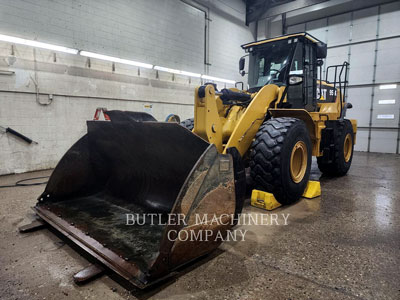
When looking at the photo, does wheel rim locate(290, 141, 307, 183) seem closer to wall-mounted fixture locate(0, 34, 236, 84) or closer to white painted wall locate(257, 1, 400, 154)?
wall-mounted fixture locate(0, 34, 236, 84)

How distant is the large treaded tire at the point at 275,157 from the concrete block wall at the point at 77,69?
5281mm

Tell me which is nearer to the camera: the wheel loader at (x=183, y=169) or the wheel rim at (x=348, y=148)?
the wheel loader at (x=183, y=169)

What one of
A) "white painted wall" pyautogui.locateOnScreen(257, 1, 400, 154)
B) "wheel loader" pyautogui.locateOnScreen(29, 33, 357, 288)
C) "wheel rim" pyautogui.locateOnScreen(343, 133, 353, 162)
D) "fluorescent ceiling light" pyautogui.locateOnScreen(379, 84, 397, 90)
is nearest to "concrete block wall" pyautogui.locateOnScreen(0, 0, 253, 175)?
"wheel loader" pyautogui.locateOnScreen(29, 33, 357, 288)

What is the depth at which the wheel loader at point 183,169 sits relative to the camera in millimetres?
1942

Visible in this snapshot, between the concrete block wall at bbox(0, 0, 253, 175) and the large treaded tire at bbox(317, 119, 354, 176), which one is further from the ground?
the concrete block wall at bbox(0, 0, 253, 175)

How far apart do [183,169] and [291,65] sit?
115 inches

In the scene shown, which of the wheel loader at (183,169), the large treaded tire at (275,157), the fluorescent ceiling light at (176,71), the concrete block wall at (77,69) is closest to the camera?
the wheel loader at (183,169)

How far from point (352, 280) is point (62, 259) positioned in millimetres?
2409

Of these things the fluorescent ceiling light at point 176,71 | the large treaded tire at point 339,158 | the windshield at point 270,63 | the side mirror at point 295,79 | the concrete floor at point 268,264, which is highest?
the fluorescent ceiling light at point 176,71

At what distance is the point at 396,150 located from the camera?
33.9ft

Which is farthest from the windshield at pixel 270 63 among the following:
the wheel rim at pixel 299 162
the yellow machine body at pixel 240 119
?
the wheel rim at pixel 299 162

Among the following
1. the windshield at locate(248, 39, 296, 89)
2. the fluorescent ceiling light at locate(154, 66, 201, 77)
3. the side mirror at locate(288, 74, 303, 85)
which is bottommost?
the side mirror at locate(288, 74, 303, 85)

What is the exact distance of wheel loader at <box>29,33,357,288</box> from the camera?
6.37 ft

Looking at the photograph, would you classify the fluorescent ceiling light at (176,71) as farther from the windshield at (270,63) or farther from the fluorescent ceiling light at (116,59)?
the windshield at (270,63)
